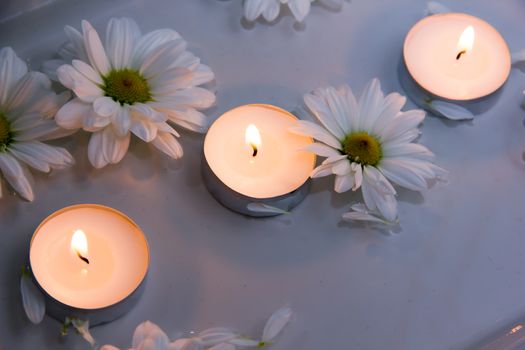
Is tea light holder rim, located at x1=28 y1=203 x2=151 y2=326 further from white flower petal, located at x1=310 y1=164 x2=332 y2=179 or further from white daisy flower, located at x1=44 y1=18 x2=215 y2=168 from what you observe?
white flower petal, located at x1=310 y1=164 x2=332 y2=179

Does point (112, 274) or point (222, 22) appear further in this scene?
point (222, 22)

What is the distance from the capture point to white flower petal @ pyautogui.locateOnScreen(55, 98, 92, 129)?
2.37 feet

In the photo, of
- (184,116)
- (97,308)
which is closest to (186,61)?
(184,116)

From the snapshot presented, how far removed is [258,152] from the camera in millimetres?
811

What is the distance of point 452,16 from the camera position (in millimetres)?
922

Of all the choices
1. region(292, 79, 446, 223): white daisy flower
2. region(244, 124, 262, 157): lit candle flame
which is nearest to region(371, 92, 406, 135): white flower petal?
region(292, 79, 446, 223): white daisy flower

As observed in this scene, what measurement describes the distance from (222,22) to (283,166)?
0.22 meters

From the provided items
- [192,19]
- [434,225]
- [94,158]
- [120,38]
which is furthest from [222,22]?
[434,225]

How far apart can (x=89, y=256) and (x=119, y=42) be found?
0.24 m

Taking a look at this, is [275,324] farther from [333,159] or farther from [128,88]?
[128,88]

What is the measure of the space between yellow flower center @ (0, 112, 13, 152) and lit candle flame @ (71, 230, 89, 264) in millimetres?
123

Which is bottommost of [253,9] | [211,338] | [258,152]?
[211,338]

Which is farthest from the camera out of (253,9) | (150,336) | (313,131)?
(253,9)

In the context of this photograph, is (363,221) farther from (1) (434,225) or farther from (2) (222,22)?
(2) (222,22)
